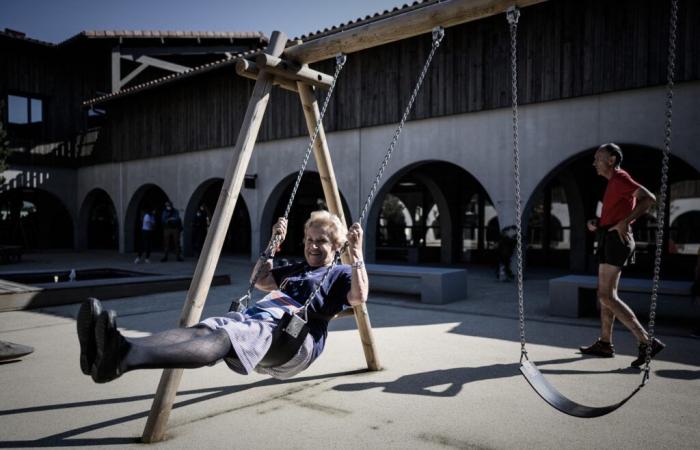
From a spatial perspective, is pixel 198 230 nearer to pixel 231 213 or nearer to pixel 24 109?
pixel 24 109

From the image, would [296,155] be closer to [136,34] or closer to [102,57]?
[136,34]

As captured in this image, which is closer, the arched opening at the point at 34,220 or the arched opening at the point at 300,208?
the arched opening at the point at 300,208

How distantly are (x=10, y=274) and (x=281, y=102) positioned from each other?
8.19 meters

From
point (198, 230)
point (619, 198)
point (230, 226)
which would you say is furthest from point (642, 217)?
point (230, 226)

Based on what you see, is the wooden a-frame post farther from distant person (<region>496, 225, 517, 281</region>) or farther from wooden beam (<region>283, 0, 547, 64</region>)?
distant person (<region>496, 225, 517, 281</region>)

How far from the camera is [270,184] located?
589 inches

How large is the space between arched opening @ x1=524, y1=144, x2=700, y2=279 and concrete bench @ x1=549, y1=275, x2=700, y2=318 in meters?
5.77

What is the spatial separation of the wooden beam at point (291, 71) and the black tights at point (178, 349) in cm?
225

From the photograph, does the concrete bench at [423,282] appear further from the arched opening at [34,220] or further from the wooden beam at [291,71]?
the arched opening at [34,220]

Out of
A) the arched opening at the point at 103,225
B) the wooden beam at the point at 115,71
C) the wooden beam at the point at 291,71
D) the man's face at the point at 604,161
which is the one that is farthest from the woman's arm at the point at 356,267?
the arched opening at the point at 103,225

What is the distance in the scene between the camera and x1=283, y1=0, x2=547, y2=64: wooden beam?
3.61 meters

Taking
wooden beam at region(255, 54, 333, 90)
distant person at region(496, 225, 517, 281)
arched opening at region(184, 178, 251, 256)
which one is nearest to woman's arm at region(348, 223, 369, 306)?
wooden beam at region(255, 54, 333, 90)

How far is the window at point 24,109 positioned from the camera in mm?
20944

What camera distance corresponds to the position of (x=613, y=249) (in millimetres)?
4574
